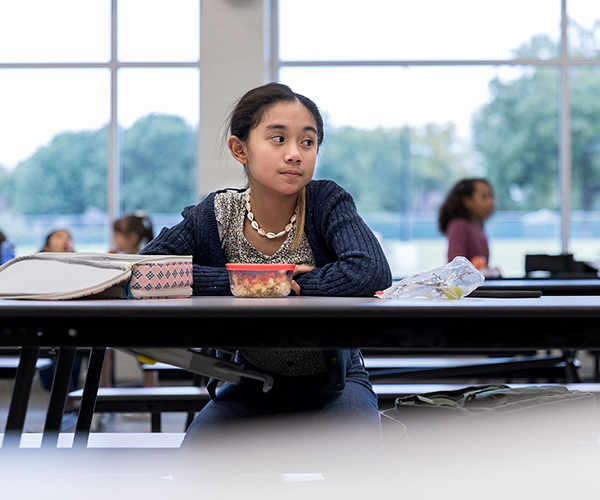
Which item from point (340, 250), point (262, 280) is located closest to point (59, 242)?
point (340, 250)

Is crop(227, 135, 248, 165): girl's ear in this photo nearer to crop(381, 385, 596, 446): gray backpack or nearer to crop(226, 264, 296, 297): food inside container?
crop(226, 264, 296, 297): food inside container

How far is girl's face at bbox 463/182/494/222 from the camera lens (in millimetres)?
4426

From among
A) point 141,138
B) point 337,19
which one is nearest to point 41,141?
point 141,138

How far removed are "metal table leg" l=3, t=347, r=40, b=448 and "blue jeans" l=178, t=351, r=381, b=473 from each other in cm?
27

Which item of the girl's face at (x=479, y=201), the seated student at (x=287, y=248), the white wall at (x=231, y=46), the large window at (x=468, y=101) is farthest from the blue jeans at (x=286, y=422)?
the large window at (x=468, y=101)

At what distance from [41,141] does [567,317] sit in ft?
19.6

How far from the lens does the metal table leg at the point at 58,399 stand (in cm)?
138

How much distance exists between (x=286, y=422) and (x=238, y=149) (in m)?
0.68

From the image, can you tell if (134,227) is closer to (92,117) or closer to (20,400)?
(92,117)

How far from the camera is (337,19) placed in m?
6.01

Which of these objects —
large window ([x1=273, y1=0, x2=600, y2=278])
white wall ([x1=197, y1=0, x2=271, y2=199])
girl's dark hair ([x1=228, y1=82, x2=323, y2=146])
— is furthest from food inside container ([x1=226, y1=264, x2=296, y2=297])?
large window ([x1=273, y1=0, x2=600, y2=278])

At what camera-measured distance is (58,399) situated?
1.43 m

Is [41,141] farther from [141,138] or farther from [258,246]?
[258,246]

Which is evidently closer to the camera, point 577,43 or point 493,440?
point 493,440
